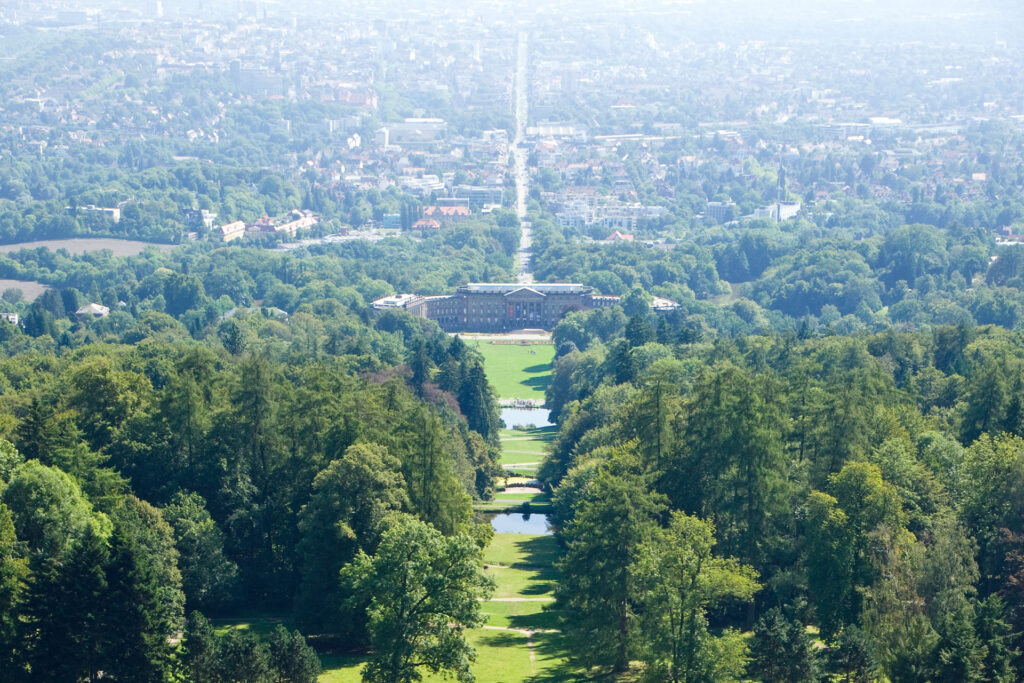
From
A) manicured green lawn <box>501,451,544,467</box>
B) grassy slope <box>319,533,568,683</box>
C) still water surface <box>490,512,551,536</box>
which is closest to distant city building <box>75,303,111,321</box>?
manicured green lawn <box>501,451,544,467</box>

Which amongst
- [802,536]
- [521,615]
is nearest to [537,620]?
[521,615]

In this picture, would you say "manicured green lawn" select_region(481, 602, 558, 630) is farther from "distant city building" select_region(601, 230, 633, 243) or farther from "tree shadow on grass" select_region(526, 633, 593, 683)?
"distant city building" select_region(601, 230, 633, 243)

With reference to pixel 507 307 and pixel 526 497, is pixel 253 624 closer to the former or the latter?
pixel 526 497

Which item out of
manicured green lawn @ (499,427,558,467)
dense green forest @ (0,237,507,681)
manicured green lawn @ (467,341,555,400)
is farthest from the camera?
manicured green lawn @ (467,341,555,400)

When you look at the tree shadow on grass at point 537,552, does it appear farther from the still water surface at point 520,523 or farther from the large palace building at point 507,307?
the large palace building at point 507,307

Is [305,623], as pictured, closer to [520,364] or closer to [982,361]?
[982,361]

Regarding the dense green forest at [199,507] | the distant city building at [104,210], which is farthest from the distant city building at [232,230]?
the dense green forest at [199,507]
